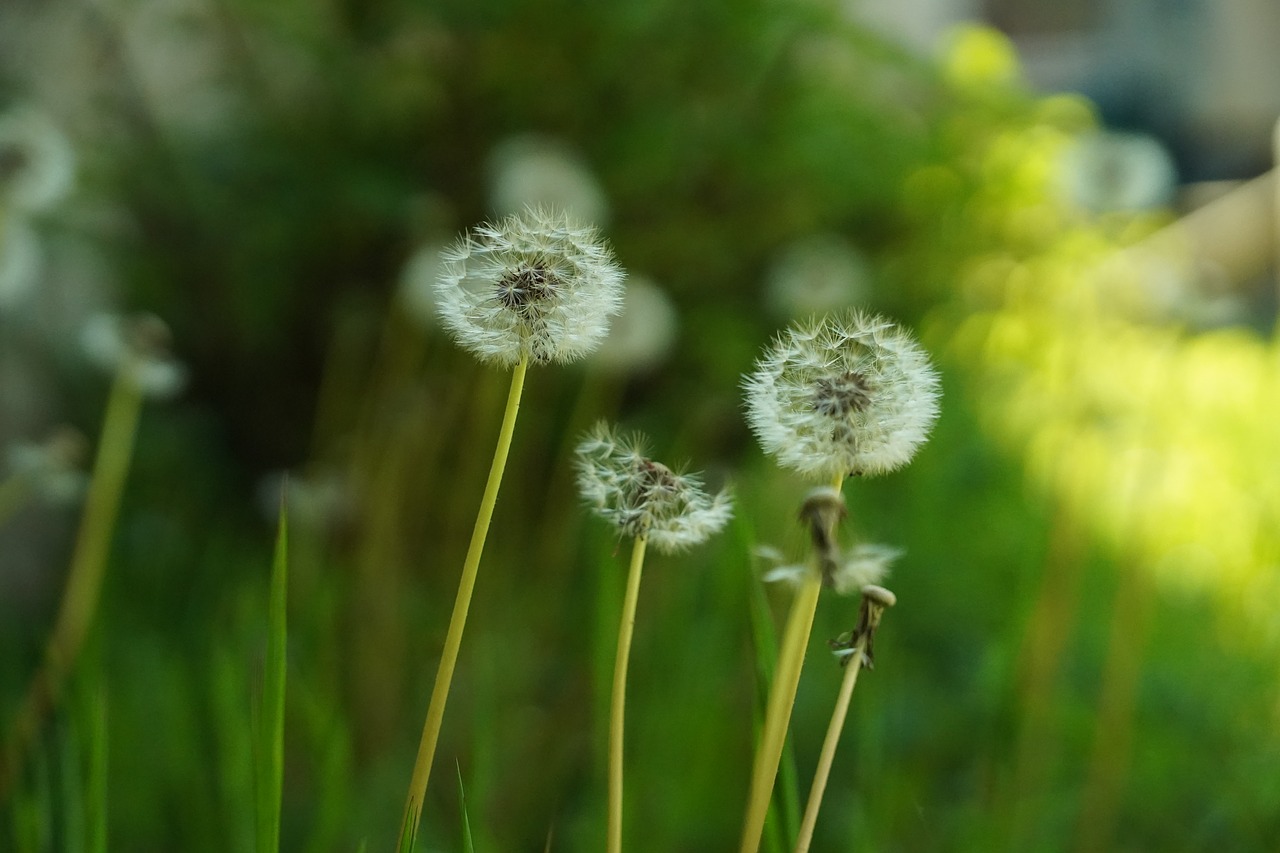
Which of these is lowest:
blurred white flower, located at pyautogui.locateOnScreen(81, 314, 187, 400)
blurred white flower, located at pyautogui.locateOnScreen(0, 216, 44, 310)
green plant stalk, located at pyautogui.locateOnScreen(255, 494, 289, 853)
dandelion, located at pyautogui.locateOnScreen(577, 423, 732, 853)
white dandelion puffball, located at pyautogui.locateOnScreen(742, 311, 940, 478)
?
green plant stalk, located at pyautogui.locateOnScreen(255, 494, 289, 853)

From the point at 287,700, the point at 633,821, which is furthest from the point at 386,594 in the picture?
the point at 633,821

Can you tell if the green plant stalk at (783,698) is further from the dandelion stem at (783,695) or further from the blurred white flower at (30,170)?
the blurred white flower at (30,170)

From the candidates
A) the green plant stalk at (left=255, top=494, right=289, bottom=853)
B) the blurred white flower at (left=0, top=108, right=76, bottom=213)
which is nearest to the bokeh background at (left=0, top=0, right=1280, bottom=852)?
the blurred white flower at (left=0, top=108, right=76, bottom=213)

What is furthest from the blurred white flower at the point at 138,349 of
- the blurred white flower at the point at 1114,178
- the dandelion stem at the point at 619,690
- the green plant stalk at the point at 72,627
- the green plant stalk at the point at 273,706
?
the blurred white flower at the point at 1114,178

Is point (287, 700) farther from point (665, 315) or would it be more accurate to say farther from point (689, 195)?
point (689, 195)

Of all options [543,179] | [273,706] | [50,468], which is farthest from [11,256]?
[543,179]

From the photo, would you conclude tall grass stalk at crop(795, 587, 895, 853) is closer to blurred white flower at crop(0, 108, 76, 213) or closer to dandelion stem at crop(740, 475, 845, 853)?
dandelion stem at crop(740, 475, 845, 853)
